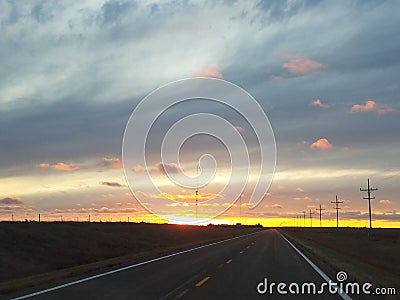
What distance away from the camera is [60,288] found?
16.8 metres

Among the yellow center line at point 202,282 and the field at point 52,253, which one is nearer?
the yellow center line at point 202,282

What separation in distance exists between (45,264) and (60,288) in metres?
16.4

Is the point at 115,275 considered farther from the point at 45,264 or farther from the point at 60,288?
the point at 45,264

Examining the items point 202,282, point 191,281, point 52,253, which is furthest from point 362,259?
point 202,282

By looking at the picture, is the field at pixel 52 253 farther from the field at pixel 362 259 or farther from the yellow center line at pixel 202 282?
the field at pixel 362 259

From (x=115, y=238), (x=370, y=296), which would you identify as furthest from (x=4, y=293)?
(x=115, y=238)

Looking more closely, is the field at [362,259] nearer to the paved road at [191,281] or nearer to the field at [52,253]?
the paved road at [191,281]
